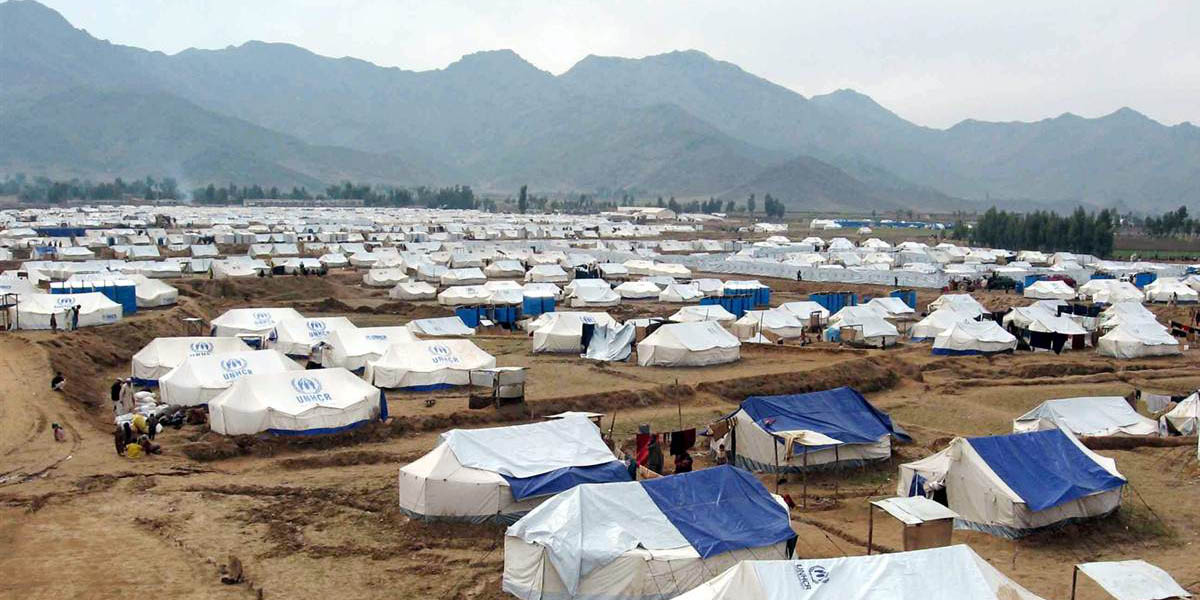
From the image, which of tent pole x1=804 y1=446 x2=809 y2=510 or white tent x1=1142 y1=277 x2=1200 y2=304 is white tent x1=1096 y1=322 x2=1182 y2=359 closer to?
white tent x1=1142 y1=277 x2=1200 y2=304

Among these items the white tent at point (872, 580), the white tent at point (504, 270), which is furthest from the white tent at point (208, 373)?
the white tent at point (504, 270)

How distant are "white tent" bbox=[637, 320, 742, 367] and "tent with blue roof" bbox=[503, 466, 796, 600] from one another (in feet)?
56.1

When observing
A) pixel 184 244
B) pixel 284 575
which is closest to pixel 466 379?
pixel 284 575

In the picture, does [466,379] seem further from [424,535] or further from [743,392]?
[424,535]

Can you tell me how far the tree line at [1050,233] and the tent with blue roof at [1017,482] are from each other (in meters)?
76.9

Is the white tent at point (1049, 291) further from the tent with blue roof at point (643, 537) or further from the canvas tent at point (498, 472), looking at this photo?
the tent with blue roof at point (643, 537)

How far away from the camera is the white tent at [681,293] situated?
53.9 m

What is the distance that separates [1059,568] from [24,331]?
32.7 metres

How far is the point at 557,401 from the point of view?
1029 inches

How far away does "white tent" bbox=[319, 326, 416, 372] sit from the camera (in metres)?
30.6

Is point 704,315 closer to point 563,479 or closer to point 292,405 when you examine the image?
point 292,405

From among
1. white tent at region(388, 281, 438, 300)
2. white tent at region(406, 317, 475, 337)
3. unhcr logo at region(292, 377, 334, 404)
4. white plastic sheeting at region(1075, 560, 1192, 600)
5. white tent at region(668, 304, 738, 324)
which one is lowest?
white tent at region(388, 281, 438, 300)

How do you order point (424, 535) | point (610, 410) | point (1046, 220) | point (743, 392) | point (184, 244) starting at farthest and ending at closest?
point (1046, 220), point (184, 244), point (743, 392), point (610, 410), point (424, 535)

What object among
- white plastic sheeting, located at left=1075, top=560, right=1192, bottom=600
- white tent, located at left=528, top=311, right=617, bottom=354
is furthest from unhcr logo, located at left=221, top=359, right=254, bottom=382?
white plastic sheeting, located at left=1075, top=560, right=1192, bottom=600
